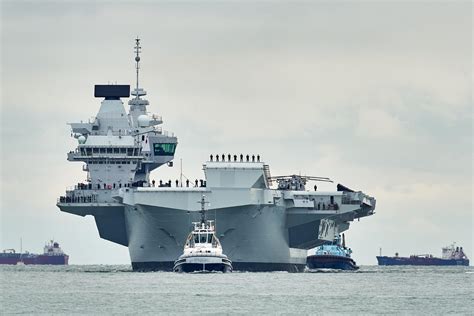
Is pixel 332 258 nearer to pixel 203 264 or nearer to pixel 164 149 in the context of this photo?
pixel 164 149

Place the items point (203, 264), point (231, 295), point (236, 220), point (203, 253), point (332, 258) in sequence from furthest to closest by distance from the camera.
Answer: point (332, 258) < point (236, 220) < point (203, 264) < point (203, 253) < point (231, 295)

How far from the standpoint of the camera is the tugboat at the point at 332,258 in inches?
5664

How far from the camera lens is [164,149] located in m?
136

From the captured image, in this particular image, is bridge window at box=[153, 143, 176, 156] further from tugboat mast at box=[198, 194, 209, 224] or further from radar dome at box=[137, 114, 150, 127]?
tugboat mast at box=[198, 194, 209, 224]

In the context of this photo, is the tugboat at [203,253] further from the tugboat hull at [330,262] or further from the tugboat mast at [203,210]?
the tugboat hull at [330,262]

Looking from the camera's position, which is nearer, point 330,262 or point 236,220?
point 236,220

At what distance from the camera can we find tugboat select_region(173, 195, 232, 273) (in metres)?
106

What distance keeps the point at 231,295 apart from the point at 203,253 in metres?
22.7

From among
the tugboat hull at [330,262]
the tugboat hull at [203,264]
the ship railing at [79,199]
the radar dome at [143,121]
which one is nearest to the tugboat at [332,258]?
the tugboat hull at [330,262]

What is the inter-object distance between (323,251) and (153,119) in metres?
20.8

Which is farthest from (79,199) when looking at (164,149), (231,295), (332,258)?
(231,295)

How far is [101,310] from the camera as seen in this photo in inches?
2923

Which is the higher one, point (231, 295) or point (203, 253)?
point (203, 253)

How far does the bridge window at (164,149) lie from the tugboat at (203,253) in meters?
26.6
